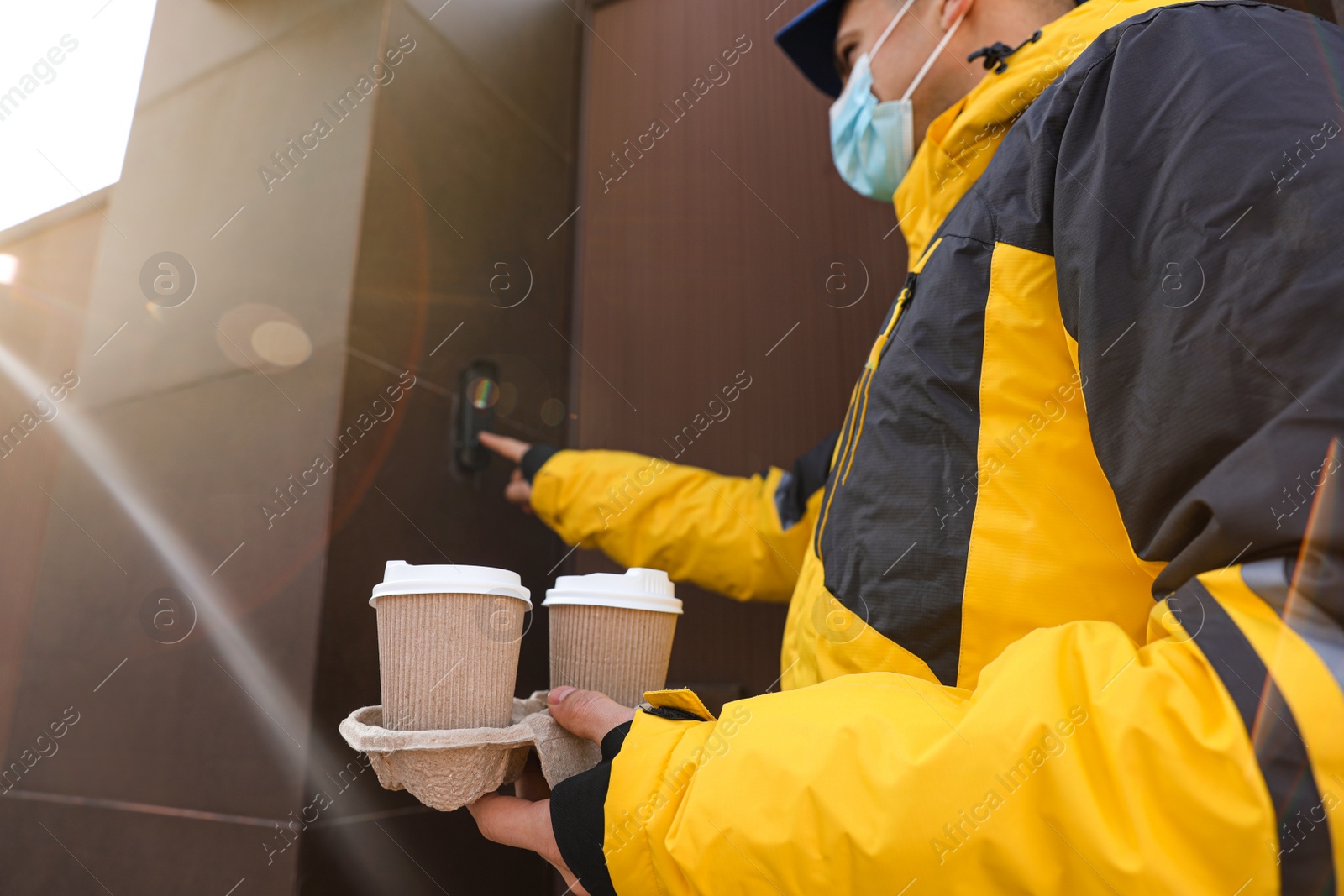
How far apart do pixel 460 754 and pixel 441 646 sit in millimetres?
104

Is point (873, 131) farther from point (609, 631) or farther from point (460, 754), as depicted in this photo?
point (460, 754)

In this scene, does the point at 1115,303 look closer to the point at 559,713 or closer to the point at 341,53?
the point at 559,713

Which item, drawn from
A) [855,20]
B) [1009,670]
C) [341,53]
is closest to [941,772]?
[1009,670]

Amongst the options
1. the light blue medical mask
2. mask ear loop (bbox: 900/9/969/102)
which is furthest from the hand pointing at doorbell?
mask ear loop (bbox: 900/9/969/102)

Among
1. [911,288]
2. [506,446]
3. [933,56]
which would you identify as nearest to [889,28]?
[933,56]

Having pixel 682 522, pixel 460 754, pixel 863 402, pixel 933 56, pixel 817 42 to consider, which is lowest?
pixel 682 522

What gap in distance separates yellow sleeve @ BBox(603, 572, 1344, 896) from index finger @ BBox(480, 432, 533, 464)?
1.02 metres

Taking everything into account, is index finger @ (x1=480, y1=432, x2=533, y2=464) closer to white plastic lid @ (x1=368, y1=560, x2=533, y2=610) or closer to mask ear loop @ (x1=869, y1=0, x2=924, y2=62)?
white plastic lid @ (x1=368, y1=560, x2=533, y2=610)

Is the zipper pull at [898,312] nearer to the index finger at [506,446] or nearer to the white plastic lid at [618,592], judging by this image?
the white plastic lid at [618,592]

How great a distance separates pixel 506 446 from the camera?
1.57m

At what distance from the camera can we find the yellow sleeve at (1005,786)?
433 mm

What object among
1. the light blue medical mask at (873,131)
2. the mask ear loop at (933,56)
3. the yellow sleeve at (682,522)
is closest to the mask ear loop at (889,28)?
the light blue medical mask at (873,131)

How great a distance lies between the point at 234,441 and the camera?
1.38 m

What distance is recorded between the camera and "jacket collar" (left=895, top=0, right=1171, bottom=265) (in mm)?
795
